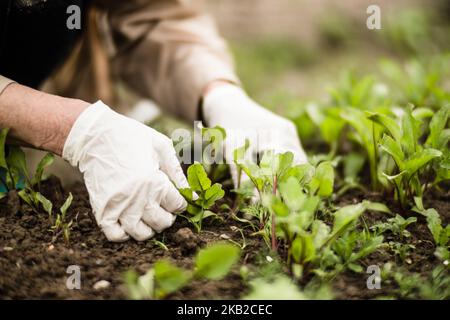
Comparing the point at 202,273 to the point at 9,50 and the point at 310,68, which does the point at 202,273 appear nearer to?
the point at 9,50

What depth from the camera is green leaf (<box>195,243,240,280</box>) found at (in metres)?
1.17

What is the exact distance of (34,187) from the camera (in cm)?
172

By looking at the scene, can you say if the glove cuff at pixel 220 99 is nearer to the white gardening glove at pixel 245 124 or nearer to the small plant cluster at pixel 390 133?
Result: the white gardening glove at pixel 245 124

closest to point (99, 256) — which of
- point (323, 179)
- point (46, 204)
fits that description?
point (46, 204)

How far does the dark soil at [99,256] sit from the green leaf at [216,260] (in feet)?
0.30

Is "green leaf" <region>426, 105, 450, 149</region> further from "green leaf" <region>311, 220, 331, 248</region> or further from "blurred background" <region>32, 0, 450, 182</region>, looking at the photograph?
"blurred background" <region>32, 0, 450, 182</region>

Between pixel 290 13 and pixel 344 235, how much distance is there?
364cm

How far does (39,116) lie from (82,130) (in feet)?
0.55

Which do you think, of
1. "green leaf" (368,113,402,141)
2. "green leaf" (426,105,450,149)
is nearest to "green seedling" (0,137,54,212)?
"green leaf" (368,113,402,141)

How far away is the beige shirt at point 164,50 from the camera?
2.44 meters

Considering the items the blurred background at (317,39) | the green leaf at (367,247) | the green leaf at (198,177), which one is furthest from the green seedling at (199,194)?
the blurred background at (317,39)

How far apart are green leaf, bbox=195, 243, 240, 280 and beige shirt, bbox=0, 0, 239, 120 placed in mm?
1272

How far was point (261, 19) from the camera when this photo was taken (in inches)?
181

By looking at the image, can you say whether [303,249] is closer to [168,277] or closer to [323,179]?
[323,179]
